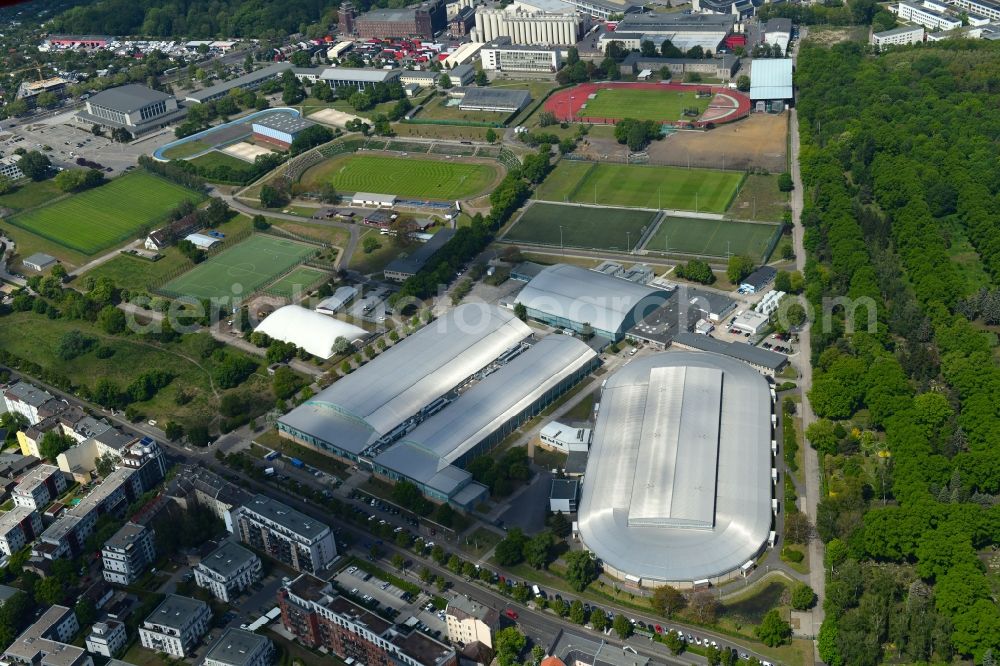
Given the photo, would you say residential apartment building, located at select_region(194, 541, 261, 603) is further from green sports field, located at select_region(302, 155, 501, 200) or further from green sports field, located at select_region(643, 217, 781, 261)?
green sports field, located at select_region(302, 155, 501, 200)

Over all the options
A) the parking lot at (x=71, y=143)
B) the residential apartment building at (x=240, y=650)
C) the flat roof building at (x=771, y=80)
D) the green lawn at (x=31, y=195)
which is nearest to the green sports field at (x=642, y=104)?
the flat roof building at (x=771, y=80)

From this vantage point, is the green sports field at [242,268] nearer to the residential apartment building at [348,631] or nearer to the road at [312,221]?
the road at [312,221]

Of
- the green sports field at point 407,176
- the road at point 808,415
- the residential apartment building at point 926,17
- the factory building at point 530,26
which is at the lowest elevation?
the road at point 808,415

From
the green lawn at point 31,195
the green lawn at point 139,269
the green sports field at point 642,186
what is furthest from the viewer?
the green lawn at point 31,195

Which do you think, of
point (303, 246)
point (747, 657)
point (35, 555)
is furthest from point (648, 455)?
point (303, 246)

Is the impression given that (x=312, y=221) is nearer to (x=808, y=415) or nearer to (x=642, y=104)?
(x=642, y=104)

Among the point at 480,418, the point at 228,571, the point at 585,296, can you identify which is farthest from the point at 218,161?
the point at 228,571

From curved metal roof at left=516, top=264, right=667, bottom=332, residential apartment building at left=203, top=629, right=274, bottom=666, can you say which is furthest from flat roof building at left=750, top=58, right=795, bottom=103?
residential apartment building at left=203, top=629, right=274, bottom=666
